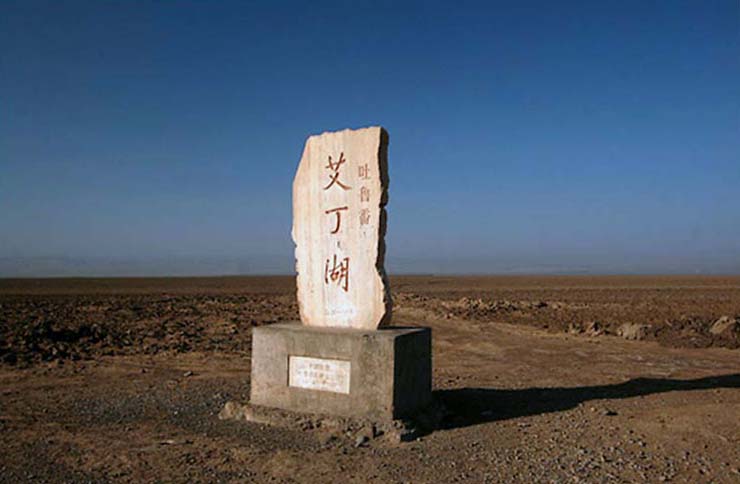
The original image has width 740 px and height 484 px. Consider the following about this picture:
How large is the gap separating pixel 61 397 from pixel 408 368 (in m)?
5.38

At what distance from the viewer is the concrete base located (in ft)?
22.8

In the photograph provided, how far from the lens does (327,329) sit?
7.68 metres

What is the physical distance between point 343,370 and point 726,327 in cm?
1268

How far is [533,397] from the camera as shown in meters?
8.88

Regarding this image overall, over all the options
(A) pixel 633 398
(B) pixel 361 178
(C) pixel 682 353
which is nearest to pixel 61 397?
(B) pixel 361 178

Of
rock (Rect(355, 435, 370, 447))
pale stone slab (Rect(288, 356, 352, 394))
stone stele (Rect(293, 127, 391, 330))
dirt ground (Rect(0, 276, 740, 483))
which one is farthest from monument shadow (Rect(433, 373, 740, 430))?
stone stele (Rect(293, 127, 391, 330))

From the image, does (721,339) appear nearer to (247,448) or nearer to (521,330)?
(521,330)

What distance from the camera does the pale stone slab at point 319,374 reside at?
23.5 feet

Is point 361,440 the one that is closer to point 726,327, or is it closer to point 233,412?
point 233,412

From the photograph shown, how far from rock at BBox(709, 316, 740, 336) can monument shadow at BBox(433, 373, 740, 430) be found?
5.63 metres

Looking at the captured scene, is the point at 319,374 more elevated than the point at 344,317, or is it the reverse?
the point at 344,317

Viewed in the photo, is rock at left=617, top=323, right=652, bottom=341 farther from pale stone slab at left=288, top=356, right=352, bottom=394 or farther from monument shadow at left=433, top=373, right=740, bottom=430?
pale stone slab at left=288, top=356, right=352, bottom=394

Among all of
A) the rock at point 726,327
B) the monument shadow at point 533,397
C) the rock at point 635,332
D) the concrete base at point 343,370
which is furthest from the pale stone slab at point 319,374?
the rock at point 726,327

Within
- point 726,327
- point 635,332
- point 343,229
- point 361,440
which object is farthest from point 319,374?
point 726,327
